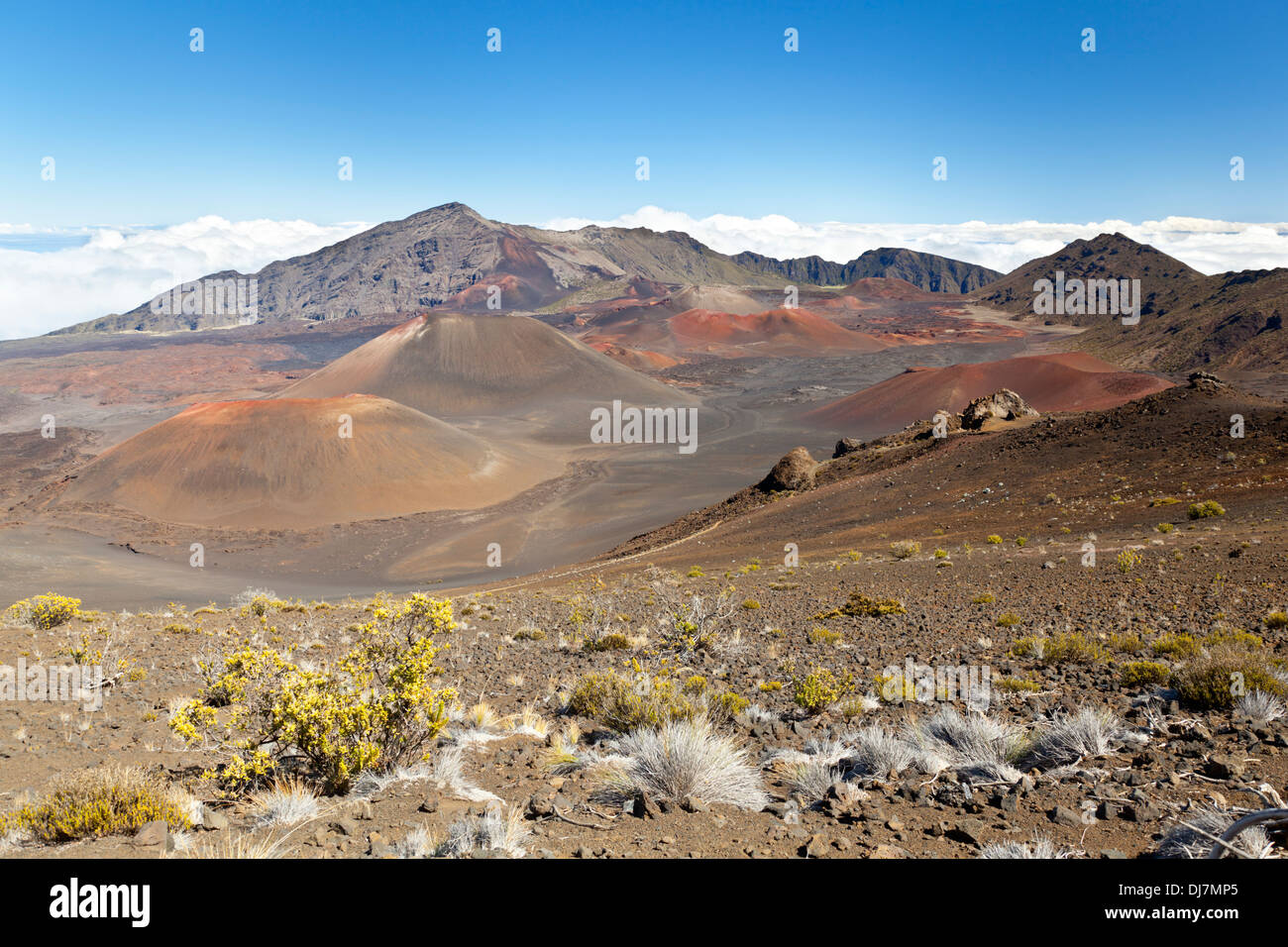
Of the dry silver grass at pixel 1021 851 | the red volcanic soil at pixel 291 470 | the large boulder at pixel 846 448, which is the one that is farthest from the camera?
the red volcanic soil at pixel 291 470

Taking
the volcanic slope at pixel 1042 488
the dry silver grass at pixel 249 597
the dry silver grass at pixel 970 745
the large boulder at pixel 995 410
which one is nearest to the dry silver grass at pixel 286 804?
the dry silver grass at pixel 970 745

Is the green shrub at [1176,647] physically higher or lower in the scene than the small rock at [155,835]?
lower

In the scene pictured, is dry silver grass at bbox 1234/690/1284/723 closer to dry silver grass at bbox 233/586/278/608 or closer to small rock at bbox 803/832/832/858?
small rock at bbox 803/832/832/858

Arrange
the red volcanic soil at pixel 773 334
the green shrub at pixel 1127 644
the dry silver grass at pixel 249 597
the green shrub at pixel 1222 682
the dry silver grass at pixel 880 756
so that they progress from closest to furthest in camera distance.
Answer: the dry silver grass at pixel 880 756
the green shrub at pixel 1222 682
the green shrub at pixel 1127 644
the dry silver grass at pixel 249 597
the red volcanic soil at pixel 773 334

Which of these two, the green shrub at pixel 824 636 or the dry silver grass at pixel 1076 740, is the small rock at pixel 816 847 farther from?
the green shrub at pixel 824 636

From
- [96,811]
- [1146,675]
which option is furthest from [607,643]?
[96,811]

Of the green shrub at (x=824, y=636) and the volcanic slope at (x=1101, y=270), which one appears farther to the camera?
the volcanic slope at (x=1101, y=270)

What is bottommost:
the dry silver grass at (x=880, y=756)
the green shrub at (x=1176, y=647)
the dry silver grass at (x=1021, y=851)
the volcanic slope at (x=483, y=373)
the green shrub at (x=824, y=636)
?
the green shrub at (x=824, y=636)
